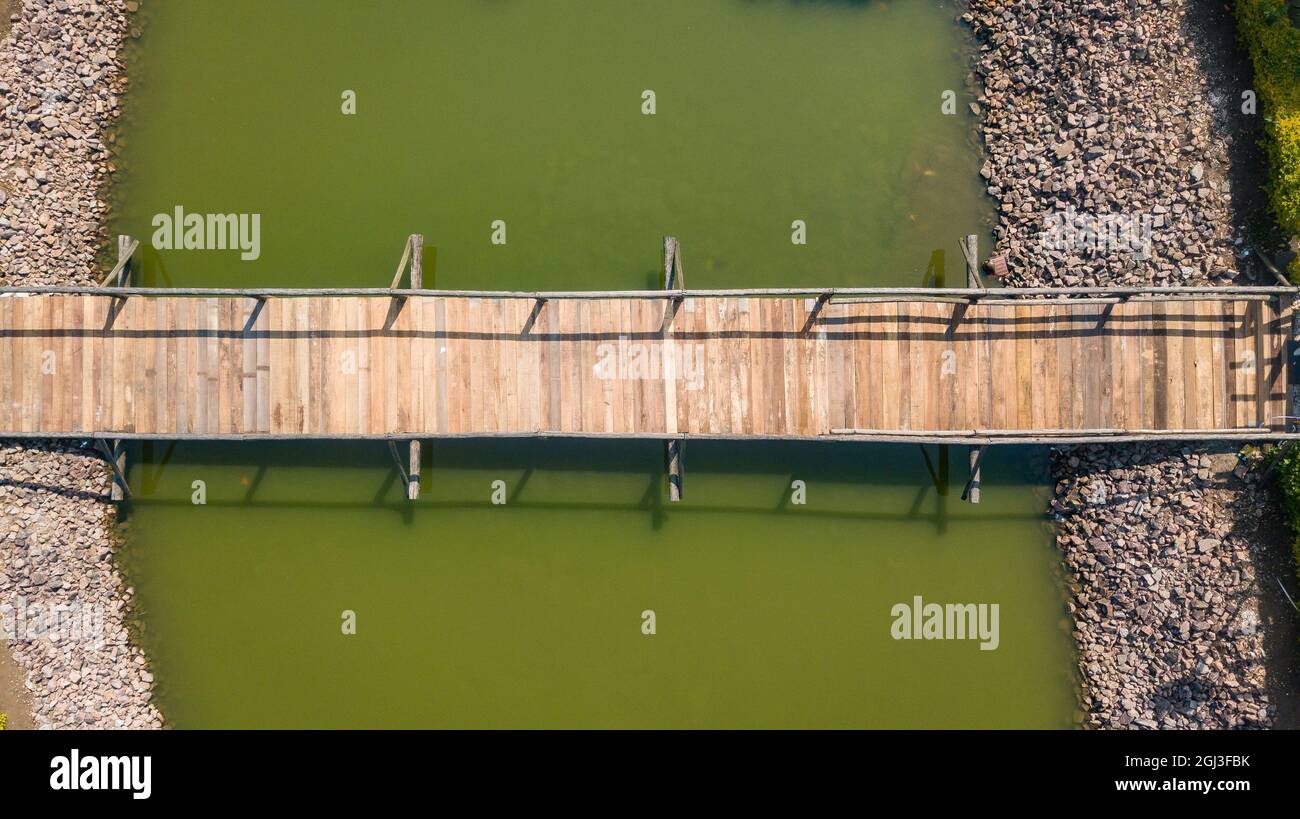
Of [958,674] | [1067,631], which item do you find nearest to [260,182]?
[958,674]

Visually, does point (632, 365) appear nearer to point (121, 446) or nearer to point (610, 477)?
point (610, 477)

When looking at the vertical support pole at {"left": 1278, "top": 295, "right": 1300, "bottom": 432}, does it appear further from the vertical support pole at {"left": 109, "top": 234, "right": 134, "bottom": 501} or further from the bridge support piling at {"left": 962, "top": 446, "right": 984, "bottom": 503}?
the vertical support pole at {"left": 109, "top": 234, "right": 134, "bottom": 501}

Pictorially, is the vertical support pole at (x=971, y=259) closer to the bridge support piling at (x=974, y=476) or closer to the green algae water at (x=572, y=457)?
the green algae water at (x=572, y=457)

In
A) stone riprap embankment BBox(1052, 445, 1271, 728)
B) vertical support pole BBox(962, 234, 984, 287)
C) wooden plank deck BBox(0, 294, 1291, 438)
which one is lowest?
stone riprap embankment BBox(1052, 445, 1271, 728)

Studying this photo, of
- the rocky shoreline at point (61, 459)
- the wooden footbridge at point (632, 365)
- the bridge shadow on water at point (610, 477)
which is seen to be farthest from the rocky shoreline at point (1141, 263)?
the rocky shoreline at point (61, 459)

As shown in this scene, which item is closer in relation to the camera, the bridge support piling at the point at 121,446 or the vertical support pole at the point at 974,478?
the vertical support pole at the point at 974,478

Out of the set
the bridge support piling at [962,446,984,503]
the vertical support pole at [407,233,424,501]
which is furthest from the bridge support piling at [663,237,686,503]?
the bridge support piling at [962,446,984,503]
